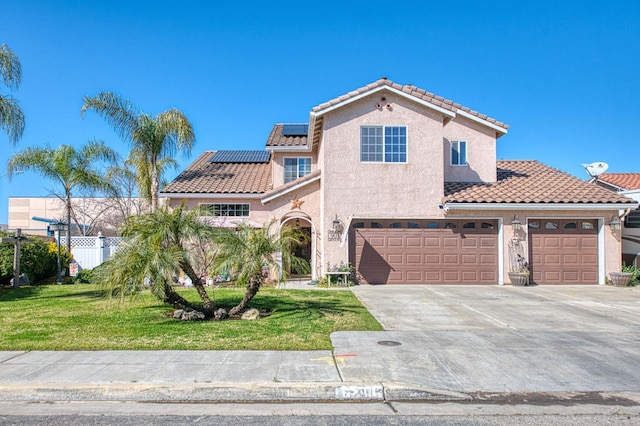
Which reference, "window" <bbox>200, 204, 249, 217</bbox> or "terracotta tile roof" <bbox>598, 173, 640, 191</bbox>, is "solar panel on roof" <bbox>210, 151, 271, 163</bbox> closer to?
"window" <bbox>200, 204, 249, 217</bbox>

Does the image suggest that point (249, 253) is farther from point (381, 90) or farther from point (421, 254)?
point (381, 90)

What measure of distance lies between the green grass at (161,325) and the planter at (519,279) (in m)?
6.54

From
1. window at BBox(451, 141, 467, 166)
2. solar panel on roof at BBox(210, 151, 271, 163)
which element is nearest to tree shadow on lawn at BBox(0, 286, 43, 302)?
solar panel on roof at BBox(210, 151, 271, 163)

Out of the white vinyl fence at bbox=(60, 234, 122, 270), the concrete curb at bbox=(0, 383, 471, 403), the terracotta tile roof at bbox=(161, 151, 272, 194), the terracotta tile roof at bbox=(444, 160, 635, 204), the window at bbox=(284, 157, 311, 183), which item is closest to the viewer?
the concrete curb at bbox=(0, 383, 471, 403)

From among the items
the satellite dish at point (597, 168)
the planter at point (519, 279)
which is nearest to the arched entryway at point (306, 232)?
the planter at point (519, 279)

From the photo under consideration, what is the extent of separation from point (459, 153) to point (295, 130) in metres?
7.71

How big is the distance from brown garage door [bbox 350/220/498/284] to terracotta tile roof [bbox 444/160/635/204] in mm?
1180

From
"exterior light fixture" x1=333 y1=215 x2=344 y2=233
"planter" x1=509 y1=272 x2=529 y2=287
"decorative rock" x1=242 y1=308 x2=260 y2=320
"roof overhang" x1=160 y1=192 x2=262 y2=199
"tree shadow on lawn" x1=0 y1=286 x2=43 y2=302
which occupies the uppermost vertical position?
"roof overhang" x1=160 y1=192 x2=262 y2=199

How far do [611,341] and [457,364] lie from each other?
3.50m

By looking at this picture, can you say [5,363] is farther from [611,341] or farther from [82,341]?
[611,341]

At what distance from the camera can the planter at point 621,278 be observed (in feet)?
53.0

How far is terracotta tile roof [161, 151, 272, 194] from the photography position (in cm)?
1947

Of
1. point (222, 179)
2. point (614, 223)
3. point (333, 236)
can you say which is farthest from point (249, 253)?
point (614, 223)

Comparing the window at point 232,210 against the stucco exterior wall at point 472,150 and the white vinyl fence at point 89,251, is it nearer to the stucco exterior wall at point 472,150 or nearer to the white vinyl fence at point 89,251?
the white vinyl fence at point 89,251
